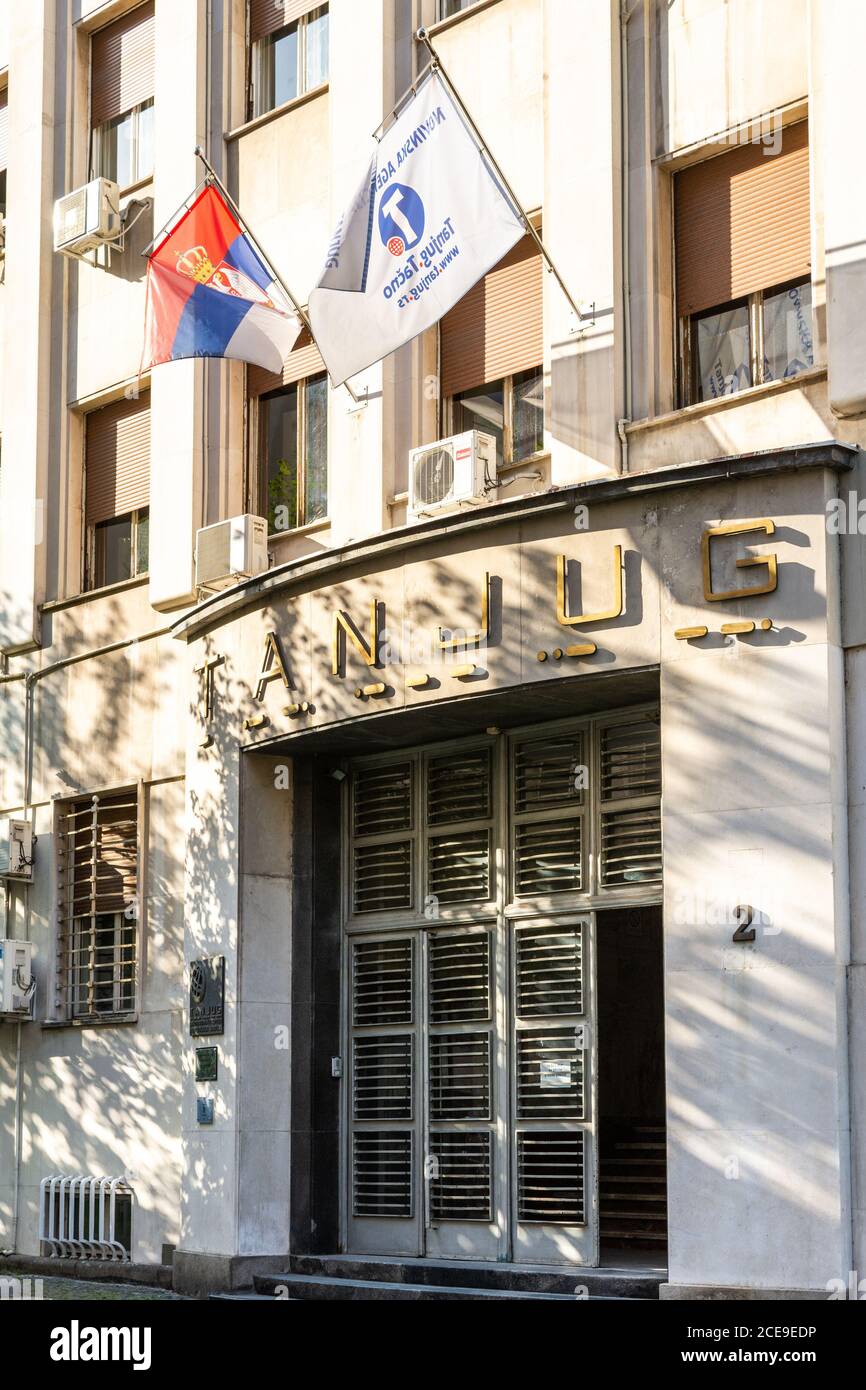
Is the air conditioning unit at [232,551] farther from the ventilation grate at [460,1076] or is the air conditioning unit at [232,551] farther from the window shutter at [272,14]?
the window shutter at [272,14]

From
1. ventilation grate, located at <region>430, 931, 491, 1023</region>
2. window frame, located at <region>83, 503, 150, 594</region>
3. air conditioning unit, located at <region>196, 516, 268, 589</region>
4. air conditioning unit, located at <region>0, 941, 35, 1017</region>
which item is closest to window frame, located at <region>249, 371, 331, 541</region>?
air conditioning unit, located at <region>196, 516, 268, 589</region>

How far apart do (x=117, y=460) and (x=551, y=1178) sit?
25.6 feet

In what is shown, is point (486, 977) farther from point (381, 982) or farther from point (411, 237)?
point (411, 237)

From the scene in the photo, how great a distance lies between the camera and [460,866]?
13.5 m

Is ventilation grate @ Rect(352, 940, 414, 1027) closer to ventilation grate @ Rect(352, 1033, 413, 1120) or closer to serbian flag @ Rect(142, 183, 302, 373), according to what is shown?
ventilation grate @ Rect(352, 1033, 413, 1120)

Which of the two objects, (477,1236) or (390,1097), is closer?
(477,1236)

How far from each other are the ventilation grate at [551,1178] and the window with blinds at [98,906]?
4259 millimetres

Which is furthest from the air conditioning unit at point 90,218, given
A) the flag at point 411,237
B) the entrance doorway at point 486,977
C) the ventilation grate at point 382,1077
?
the ventilation grate at point 382,1077

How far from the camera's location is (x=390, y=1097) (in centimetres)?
1367

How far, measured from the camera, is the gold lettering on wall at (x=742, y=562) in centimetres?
1066

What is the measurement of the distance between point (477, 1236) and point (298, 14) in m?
9.60

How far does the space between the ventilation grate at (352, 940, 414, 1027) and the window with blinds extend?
7.83 feet
